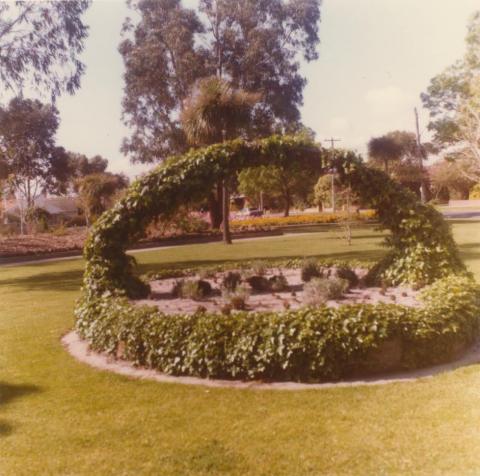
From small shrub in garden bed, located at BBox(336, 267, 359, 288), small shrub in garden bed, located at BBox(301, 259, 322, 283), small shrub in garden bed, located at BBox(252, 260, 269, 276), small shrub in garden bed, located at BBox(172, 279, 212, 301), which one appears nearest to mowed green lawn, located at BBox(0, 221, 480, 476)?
small shrub in garden bed, located at BBox(172, 279, 212, 301)

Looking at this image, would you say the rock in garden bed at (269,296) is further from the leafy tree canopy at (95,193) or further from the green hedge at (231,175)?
the leafy tree canopy at (95,193)

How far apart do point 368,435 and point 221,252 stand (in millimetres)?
18635

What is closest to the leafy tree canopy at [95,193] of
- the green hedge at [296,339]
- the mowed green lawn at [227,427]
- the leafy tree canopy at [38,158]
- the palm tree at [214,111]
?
the leafy tree canopy at [38,158]

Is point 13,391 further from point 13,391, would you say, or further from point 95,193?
point 95,193

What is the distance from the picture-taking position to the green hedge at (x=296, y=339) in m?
6.52

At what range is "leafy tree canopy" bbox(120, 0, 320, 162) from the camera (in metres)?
33.5

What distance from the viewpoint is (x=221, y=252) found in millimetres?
23531

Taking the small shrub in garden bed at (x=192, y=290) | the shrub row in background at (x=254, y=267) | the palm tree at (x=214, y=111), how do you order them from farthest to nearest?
1. the palm tree at (x=214, y=111)
2. the shrub row in background at (x=254, y=267)
3. the small shrub in garden bed at (x=192, y=290)

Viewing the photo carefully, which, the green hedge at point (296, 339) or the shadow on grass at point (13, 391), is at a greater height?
the green hedge at point (296, 339)

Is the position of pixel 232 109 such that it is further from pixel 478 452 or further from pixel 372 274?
pixel 478 452

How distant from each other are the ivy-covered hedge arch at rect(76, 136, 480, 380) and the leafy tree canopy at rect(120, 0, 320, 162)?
2489 cm

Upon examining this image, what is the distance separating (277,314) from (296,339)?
1.85ft

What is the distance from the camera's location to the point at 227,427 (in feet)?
17.7

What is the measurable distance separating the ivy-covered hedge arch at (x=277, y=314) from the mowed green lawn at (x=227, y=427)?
44 cm
